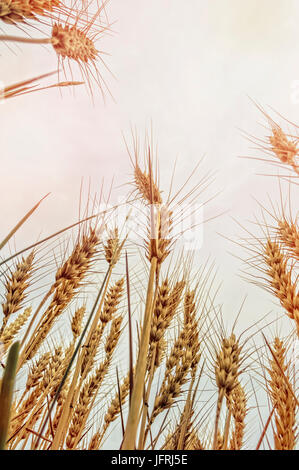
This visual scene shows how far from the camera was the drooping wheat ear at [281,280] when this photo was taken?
1.10 m

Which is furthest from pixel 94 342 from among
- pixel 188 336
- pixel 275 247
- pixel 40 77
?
pixel 40 77

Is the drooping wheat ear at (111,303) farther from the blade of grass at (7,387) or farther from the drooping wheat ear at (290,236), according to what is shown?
the blade of grass at (7,387)

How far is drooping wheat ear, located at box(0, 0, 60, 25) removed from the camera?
3.06 feet

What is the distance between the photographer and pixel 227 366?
1002mm

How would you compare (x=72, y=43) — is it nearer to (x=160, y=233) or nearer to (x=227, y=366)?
(x=160, y=233)

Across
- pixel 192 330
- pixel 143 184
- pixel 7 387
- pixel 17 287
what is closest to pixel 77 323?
pixel 17 287

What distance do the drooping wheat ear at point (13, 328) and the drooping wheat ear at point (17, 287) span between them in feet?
0.98

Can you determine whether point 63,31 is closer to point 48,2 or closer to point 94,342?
point 48,2

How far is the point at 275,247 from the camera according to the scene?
1.41 m

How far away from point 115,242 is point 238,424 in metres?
1.24

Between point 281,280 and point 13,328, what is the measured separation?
5.63 ft

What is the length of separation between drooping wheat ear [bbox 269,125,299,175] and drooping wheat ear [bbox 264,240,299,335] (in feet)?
1.32

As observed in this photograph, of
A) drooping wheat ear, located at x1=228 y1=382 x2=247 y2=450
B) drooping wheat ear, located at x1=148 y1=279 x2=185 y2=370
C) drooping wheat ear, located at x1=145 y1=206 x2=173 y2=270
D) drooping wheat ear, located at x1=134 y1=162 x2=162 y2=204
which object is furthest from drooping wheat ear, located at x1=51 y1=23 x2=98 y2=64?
drooping wheat ear, located at x1=228 y1=382 x2=247 y2=450
